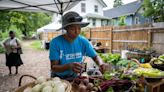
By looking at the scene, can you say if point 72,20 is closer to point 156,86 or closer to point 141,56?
point 156,86

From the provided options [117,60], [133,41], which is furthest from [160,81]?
[133,41]

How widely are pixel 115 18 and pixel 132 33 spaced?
2352 centimetres

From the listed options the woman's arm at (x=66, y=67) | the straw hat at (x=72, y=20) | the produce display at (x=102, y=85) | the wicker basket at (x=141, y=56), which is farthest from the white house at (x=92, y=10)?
the produce display at (x=102, y=85)

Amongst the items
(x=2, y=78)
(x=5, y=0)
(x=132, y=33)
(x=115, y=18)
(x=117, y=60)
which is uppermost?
(x=115, y=18)

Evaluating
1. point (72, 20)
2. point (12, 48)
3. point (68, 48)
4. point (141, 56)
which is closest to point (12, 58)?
point (12, 48)

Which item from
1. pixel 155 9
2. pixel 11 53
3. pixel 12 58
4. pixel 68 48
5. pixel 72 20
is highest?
pixel 155 9

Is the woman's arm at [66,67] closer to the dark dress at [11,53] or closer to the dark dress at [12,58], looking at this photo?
the dark dress at [11,53]

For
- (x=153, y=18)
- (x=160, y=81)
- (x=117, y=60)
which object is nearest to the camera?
(x=160, y=81)

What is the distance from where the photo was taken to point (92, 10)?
32188mm

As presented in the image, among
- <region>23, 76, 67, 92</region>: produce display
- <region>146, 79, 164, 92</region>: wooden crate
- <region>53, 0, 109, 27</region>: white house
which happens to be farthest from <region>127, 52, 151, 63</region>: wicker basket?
<region>53, 0, 109, 27</region>: white house

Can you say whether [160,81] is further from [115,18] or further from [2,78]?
[115,18]

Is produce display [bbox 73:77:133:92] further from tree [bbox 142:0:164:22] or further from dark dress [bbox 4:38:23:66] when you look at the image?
tree [bbox 142:0:164:22]

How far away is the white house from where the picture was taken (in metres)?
29.7

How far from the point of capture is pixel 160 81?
8.11 ft
